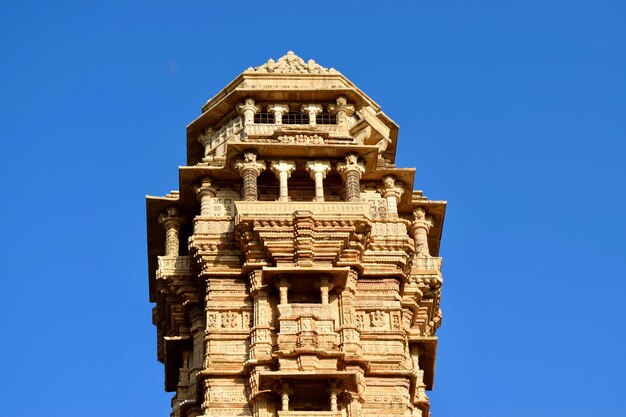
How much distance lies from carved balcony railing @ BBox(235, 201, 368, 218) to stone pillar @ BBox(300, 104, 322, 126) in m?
5.05

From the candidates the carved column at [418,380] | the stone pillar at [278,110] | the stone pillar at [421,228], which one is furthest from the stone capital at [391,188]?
the carved column at [418,380]

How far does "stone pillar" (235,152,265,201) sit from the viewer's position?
1580 inches

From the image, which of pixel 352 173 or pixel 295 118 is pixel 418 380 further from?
pixel 295 118

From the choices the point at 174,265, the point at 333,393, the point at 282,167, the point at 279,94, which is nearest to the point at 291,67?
the point at 279,94

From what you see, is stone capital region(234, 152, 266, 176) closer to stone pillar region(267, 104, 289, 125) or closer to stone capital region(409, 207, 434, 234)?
stone pillar region(267, 104, 289, 125)

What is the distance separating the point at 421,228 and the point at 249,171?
5685 mm

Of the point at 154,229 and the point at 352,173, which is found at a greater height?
the point at 352,173

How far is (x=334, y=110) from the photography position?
44.2 meters

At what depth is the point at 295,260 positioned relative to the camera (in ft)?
125

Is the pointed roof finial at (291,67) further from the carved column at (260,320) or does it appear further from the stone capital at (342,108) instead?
the carved column at (260,320)

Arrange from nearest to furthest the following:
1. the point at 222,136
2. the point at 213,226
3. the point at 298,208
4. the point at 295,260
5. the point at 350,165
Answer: the point at 295,260, the point at 298,208, the point at 213,226, the point at 350,165, the point at 222,136

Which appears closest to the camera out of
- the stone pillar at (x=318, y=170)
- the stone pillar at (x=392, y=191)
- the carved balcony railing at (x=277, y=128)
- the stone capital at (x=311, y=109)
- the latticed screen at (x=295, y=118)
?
the stone pillar at (x=318, y=170)

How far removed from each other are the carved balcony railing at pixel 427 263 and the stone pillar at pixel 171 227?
259 inches

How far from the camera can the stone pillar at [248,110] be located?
43.6 meters
